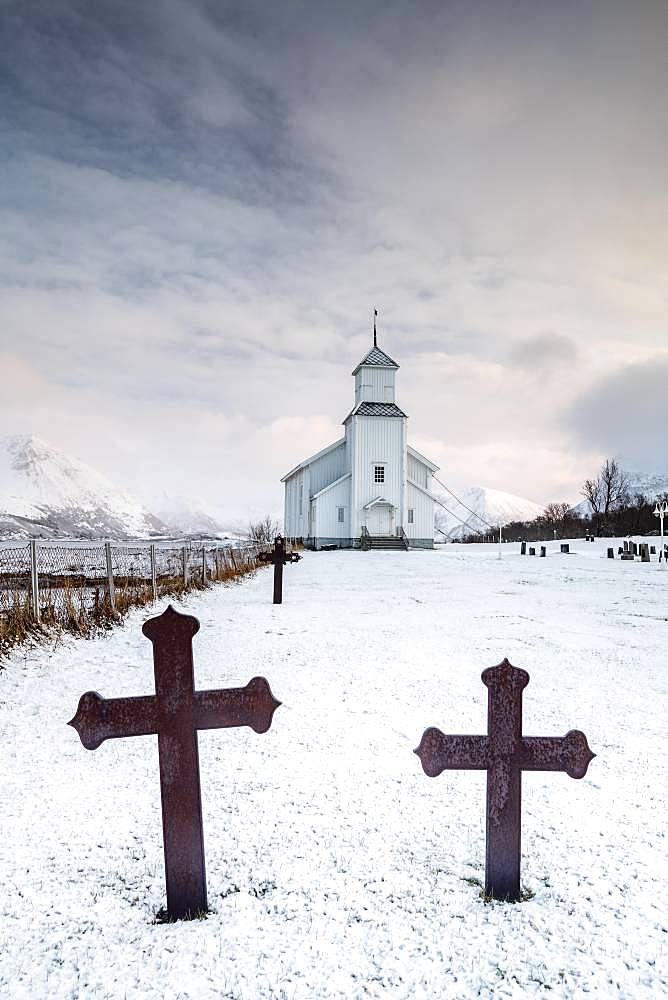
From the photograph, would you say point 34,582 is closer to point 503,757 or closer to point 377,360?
point 503,757

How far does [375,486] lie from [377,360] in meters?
8.97

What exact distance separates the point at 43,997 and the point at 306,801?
4.99ft

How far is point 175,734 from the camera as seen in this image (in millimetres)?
2408

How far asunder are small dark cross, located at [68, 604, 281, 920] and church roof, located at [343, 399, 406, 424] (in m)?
37.9

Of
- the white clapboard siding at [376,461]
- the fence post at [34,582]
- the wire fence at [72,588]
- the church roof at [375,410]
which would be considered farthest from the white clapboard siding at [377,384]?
the fence post at [34,582]

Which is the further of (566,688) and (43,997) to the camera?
(566,688)

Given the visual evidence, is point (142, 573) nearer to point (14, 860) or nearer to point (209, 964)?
point (14, 860)

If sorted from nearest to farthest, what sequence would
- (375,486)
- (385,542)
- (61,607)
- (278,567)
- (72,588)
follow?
(61,607) → (72,588) → (278,567) → (385,542) → (375,486)

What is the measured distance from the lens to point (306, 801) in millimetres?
3326

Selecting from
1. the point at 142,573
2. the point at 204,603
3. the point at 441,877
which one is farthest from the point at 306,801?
the point at 142,573

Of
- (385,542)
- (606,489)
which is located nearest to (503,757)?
(385,542)

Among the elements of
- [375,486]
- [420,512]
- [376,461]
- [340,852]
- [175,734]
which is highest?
[376,461]

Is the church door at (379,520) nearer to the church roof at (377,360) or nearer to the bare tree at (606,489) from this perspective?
the church roof at (377,360)

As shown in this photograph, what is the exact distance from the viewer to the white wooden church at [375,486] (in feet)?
130
